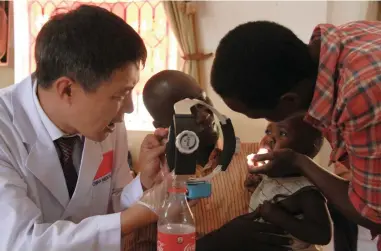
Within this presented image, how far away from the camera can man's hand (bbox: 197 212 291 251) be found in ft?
3.97

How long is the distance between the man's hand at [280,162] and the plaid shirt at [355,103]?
0.16m

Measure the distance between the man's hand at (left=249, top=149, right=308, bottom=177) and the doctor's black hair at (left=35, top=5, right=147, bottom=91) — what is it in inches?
18.0

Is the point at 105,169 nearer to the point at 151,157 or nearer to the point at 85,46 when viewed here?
the point at 151,157

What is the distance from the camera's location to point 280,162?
3.78ft

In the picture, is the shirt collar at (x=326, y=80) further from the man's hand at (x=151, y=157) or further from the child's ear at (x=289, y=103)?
the man's hand at (x=151, y=157)

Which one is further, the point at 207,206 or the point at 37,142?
the point at 207,206

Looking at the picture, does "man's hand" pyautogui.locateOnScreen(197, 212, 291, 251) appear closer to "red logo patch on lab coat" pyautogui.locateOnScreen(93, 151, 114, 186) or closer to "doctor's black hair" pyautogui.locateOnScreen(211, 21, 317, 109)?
"red logo patch on lab coat" pyautogui.locateOnScreen(93, 151, 114, 186)

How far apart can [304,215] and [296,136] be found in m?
0.25

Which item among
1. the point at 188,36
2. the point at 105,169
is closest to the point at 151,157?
the point at 105,169

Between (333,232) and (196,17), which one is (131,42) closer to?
(333,232)

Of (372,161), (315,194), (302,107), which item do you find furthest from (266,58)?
(315,194)

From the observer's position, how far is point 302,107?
3.18ft

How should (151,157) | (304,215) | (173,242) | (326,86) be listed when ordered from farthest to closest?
(304,215)
(151,157)
(326,86)
(173,242)

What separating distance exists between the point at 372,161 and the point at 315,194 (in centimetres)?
48
